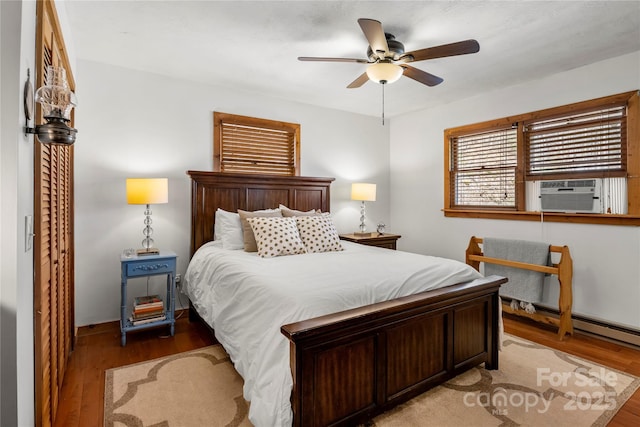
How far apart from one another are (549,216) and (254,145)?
3313mm

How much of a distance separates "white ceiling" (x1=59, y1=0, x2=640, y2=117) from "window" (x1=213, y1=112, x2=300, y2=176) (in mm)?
487

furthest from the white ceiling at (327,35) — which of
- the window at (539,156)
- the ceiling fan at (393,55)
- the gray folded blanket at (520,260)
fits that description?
the gray folded blanket at (520,260)

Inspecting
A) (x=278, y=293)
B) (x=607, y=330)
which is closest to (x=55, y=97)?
(x=278, y=293)

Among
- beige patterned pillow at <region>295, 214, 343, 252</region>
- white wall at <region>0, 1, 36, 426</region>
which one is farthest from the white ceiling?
beige patterned pillow at <region>295, 214, 343, 252</region>

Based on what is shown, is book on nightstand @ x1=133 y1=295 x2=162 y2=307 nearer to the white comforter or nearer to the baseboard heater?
the white comforter

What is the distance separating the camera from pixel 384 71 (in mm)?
2488

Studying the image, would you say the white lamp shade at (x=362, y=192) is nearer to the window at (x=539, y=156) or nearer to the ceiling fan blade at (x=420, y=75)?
the window at (x=539, y=156)

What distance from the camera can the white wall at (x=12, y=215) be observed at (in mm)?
1070

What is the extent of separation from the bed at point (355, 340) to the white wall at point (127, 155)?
3.67 feet

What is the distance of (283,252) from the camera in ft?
9.61

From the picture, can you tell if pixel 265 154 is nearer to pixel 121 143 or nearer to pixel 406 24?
pixel 121 143

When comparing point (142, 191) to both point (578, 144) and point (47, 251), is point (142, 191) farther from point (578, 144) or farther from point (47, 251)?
point (578, 144)

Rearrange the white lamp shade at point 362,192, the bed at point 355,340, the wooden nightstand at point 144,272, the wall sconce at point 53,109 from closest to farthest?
the wall sconce at point 53,109, the bed at point 355,340, the wooden nightstand at point 144,272, the white lamp shade at point 362,192

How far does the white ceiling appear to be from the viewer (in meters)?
2.26
